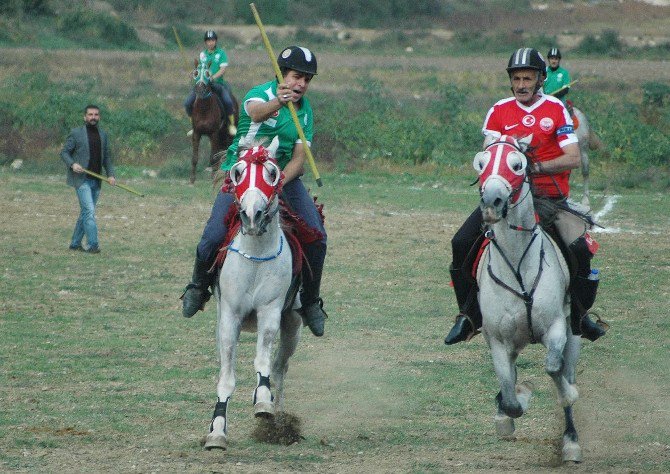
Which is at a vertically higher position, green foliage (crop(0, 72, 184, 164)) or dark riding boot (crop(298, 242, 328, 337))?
dark riding boot (crop(298, 242, 328, 337))

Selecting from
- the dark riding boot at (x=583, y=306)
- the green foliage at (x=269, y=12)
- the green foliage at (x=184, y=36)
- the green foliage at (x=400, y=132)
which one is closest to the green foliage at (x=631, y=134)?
the green foliage at (x=400, y=132)

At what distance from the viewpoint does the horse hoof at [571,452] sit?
27.6ft

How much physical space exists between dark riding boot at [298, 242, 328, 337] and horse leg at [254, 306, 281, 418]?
0.85m

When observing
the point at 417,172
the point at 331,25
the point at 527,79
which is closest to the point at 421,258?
the point at 527,79

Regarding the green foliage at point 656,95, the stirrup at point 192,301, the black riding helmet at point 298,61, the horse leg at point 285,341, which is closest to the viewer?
the black riding helmet at point 298,61

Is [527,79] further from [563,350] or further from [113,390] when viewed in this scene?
[113,390]

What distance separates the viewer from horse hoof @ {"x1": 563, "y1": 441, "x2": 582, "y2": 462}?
8414mm

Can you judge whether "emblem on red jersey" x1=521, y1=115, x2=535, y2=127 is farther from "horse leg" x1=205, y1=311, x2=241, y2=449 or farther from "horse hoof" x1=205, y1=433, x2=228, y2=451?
"horse hoof" x1=205, y1=433, x2=228, y2=451

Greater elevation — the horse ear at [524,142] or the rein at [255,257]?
the horse ear at [524,142]

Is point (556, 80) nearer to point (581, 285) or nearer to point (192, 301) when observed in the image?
point (581, 285)

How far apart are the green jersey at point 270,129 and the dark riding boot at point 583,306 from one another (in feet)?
7.31

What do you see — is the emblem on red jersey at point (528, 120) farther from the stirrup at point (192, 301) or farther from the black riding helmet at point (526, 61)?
the stirrup at point (192, 301)

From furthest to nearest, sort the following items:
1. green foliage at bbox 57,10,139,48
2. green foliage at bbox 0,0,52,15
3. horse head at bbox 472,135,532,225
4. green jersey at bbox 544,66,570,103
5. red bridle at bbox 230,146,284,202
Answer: green foliage at bbox 0,0,52,15 < green foliage at bbox 57,10,139,48 < green jersey at bbox 544,66,570,103 < red bridle at bbox 230,146,284,202 < horse head at bbox 472,135,532,225

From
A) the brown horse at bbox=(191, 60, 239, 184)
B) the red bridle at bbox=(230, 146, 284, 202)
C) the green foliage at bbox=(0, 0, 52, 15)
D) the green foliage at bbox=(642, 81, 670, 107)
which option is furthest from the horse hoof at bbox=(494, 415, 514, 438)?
the green foliage at bbox=(0, 0, 52, 15)
